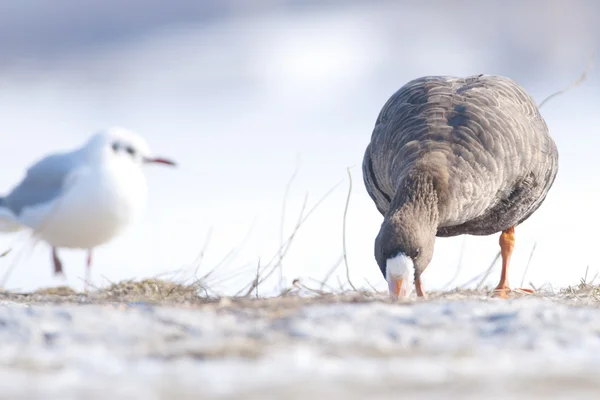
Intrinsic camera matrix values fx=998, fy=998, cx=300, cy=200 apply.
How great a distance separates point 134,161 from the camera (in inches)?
392

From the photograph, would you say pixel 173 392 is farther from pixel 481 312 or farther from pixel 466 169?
pixel 466 169

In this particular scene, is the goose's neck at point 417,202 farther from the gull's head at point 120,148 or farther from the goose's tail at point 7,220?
the goose's tail at point 7,220

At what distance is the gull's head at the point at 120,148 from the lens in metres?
9.73

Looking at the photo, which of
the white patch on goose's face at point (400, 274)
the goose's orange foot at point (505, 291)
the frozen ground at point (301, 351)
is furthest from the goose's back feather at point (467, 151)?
the frozen ground at point (301, 351)

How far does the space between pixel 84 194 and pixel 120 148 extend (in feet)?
2.18

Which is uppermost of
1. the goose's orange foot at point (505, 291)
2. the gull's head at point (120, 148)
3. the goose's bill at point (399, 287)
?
the gull's head at point (120, 148)

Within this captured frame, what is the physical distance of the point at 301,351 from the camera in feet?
11.4

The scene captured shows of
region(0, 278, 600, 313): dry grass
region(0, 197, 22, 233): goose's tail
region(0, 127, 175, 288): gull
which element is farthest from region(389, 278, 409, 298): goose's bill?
region(0, 197, 22, 233): goose's tail

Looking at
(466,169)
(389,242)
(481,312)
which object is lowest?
(481,312)

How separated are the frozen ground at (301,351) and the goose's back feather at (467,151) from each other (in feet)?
8.44

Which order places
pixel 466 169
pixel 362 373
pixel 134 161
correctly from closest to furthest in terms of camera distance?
pixel 362 373, pixel 466 169, pixel 134 161

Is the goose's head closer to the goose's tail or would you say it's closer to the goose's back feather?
the goose's back feather

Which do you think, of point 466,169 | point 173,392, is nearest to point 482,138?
point 466,169

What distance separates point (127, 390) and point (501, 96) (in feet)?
18.9
